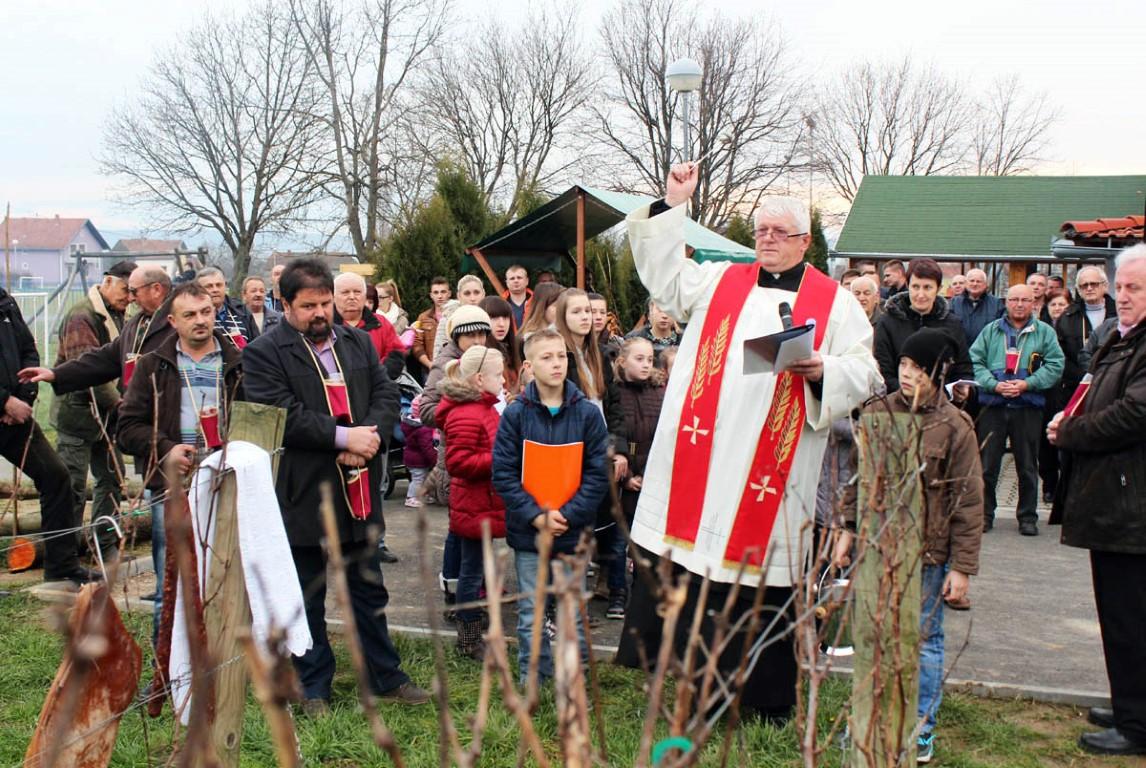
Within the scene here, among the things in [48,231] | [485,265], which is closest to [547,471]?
[485,265]

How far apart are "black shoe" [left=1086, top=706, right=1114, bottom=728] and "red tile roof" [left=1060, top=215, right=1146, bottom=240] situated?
31.8 feet

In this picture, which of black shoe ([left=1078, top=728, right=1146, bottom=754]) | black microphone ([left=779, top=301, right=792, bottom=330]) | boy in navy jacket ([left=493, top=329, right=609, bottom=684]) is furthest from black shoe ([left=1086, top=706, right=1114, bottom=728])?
boy in navy jacket ([left=493, top=329, right=609, bottom=684])

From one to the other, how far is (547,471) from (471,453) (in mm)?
643

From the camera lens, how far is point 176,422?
16.5 feet

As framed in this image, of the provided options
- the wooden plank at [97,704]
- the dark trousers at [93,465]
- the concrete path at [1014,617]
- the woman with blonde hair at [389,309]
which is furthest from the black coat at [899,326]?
the wooden plank at [97,704]

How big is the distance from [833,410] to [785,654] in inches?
41.8

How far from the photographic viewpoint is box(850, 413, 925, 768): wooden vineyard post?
9.23ft

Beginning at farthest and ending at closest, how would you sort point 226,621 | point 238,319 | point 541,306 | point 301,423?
point 238,319
point 541,306
point 301,423
point 226,621

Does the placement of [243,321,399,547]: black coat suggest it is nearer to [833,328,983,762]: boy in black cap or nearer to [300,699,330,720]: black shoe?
[300,699,330,720]: black shoe

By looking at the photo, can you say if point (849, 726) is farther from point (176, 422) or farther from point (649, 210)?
point (176, 422)

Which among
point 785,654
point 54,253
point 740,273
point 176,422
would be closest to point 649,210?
point 740,273

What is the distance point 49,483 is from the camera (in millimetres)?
6848

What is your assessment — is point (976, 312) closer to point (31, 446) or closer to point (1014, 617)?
point (1014, 617)

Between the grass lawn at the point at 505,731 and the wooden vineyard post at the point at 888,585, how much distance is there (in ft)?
3.59
